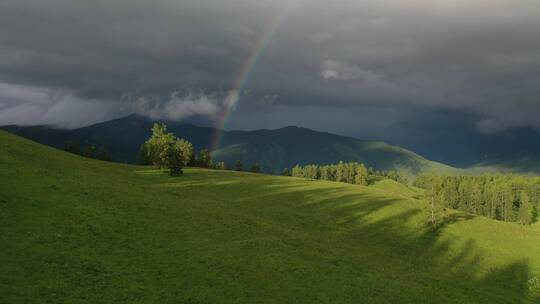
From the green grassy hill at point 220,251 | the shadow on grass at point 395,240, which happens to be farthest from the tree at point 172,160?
the green grassy hill at point 220,251

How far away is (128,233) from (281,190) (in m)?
57.4

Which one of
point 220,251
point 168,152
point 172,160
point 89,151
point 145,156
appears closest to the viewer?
point 220,251

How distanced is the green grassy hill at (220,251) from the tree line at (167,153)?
80.3ft

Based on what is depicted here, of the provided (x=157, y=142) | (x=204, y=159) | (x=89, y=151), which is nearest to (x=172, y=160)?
(x=157, y=142)

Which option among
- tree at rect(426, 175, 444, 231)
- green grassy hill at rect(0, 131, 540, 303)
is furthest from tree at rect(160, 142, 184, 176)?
tree at rect(426, 175, 444, 231)

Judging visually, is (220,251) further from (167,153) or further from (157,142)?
(157,142)

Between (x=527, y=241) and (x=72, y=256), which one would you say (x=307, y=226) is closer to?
(x=72, y=256)

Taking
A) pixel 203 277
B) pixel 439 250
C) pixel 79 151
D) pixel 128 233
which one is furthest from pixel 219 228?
pixel 79 151

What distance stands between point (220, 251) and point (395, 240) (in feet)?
118

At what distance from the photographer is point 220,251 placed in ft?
130

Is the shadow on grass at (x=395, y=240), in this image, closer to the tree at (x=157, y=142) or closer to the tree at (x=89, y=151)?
the tree at (x=157, y=142)

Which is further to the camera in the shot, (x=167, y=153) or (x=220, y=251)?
(x=167, y=153)

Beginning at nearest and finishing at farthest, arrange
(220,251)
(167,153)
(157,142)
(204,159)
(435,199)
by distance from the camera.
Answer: (220,251) < (435,199) < (167,153) < (157,142) < (204,159)

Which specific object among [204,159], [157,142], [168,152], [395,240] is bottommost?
[395,240]
